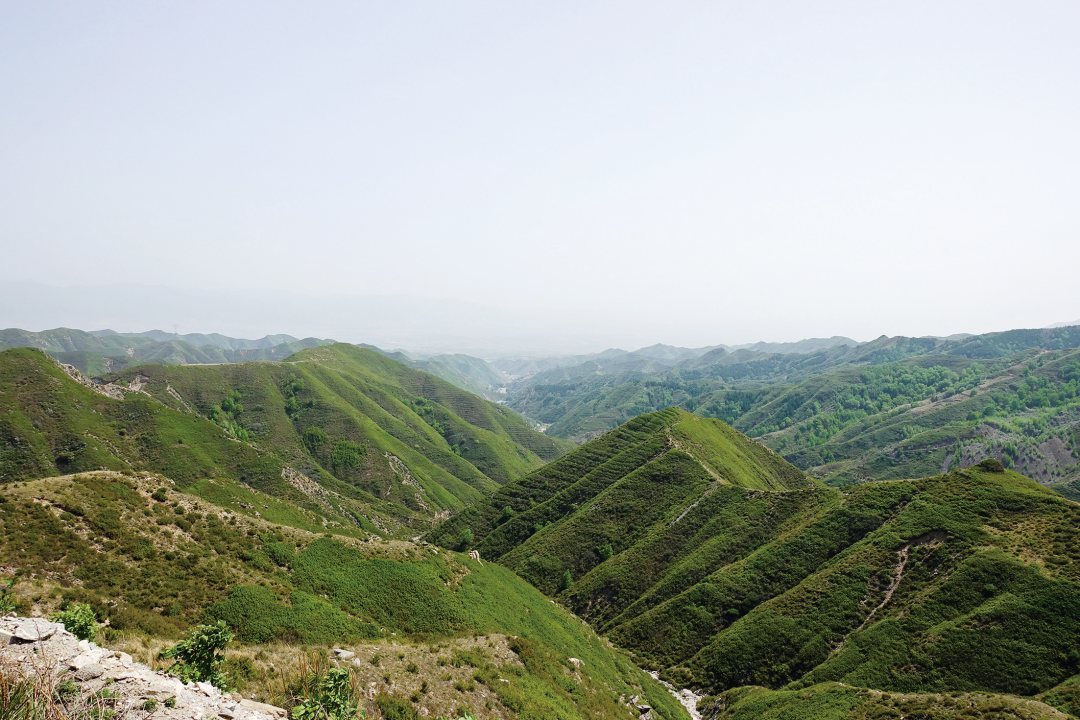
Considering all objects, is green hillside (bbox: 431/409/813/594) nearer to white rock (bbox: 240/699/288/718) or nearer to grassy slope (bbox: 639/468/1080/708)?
grassy slope (bbox: 639/468/1080/708)

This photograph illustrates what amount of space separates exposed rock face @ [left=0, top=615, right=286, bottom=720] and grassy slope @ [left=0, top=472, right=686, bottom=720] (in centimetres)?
683

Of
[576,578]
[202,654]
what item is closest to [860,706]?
[202,654]

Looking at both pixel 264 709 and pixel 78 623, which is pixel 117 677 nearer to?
pixel 264 709

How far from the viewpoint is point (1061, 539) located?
59.0 m

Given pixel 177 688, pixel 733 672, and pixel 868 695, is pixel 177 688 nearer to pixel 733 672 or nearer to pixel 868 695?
pixel 868 695

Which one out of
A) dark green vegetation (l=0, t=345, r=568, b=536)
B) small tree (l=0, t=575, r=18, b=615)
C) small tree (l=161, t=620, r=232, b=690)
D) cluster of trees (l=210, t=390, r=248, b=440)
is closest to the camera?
small tree (l=161, t=620, r=232, b=690)

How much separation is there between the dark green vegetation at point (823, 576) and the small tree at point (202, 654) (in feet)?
213

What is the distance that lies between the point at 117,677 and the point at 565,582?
9275 centimetres

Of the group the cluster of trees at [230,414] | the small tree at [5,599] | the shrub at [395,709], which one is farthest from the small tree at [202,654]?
the cluster of trees at [230,414]

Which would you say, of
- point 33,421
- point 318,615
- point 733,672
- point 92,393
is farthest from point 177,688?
point 92,393

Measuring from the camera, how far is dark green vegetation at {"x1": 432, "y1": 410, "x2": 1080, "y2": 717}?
165 feet

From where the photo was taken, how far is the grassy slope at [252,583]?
94.2ft

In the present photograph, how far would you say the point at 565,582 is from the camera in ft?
313

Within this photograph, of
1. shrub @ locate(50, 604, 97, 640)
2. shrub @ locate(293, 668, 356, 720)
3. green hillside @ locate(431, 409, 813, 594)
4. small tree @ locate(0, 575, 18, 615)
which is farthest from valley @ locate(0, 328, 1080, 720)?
shrub @ locate(50, 604, 97, 640)
